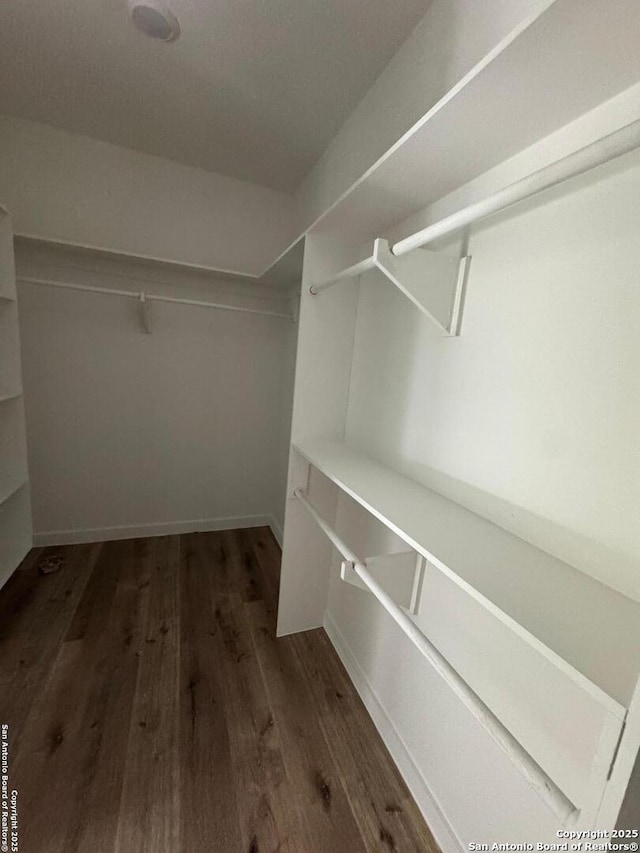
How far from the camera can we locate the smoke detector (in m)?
1.28

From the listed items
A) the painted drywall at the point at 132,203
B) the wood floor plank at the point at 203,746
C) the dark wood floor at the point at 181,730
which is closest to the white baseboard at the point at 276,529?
the dark wood floor at the point at 181,730

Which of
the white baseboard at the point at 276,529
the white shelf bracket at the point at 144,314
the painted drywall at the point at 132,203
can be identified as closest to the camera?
the painted drywall at the point at 132,203

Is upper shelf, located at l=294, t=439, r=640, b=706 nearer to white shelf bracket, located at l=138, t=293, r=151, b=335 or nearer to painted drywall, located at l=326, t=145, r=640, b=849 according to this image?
painted drywall, located at l=326, t=145, r=640, b=849

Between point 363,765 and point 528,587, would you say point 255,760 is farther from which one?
point 528,587

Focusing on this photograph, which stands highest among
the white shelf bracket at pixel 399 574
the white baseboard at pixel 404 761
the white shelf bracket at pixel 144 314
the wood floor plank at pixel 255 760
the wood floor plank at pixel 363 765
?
the white shelf bracket at pixel 144 314

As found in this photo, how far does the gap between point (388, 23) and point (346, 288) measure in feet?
3.00

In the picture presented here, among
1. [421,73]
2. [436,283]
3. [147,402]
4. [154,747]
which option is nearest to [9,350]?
[147,402]

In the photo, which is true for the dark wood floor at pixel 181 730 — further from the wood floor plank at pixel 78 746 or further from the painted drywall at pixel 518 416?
the painted drywall at pixel 518 416

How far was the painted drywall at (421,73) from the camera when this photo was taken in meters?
1.00

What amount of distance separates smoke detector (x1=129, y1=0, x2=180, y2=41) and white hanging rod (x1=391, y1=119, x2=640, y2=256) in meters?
1.43

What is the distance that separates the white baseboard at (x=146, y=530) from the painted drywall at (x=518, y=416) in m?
1.72

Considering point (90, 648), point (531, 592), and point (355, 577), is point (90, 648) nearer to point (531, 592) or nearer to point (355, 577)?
point (355, 577)

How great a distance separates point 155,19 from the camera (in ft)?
4.36

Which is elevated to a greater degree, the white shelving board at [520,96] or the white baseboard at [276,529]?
the white shelving board at [520,96]
